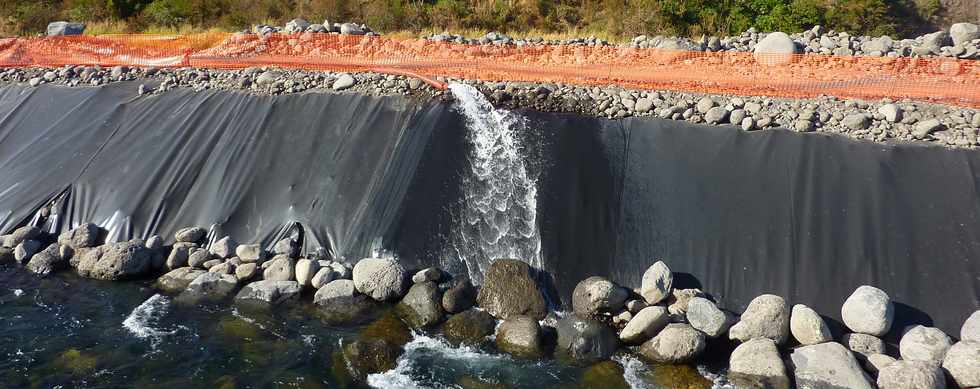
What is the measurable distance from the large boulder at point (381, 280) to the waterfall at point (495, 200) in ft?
3.11

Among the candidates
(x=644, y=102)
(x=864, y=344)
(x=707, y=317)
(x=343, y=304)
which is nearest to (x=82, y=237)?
(x=343, y=304)

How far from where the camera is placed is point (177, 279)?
326 inches

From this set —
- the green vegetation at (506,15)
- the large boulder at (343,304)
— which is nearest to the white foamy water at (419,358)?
the large boulder at (343,304)

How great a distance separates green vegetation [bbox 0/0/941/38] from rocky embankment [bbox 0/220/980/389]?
9.45 metres

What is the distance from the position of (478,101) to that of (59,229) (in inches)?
282

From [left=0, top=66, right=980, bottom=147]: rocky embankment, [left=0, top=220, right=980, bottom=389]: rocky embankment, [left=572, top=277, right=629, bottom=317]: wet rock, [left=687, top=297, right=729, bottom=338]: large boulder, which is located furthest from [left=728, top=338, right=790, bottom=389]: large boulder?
[left=0, top=66, right=980, bottom=147]: rocky embankment

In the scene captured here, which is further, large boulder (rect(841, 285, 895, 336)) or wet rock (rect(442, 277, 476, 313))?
wet rock (rect(442, 277, 476, 313))

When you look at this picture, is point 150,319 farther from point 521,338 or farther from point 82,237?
point 521,338

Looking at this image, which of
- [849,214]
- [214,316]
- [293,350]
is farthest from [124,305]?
[849,214]

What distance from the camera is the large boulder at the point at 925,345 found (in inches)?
248

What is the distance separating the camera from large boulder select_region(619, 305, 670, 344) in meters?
6.88

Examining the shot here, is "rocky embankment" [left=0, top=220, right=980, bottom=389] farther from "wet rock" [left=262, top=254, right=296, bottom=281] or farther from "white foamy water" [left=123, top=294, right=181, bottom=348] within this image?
"white foamy water" [left=123, top=294, right=181, bottom=348]

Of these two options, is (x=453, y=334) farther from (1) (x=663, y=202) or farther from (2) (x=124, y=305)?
(2) (x=124, y=305)

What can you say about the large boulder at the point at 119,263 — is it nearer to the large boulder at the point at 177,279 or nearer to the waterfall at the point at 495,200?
the large boulder at the point at 177,279
